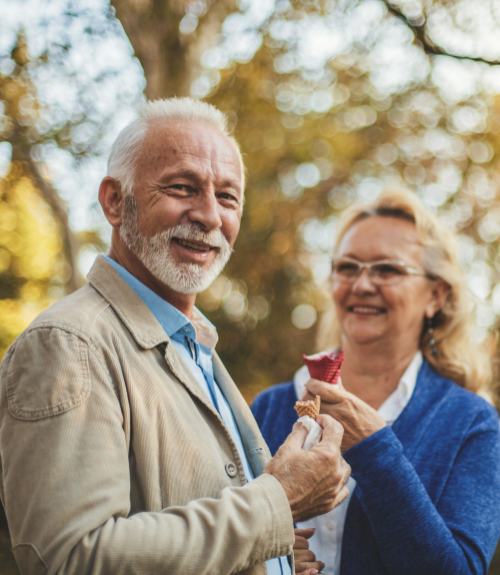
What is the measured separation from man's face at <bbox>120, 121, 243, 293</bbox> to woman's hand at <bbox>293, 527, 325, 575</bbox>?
1.18 meters

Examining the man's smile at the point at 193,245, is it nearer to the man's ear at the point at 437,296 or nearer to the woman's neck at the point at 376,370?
the woman's neck at the point at 376,370

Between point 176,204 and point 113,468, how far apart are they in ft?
3.37

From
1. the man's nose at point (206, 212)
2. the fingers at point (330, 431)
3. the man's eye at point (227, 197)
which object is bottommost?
the fingers at point (330, 431)

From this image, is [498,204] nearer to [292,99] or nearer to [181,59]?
[292,99]

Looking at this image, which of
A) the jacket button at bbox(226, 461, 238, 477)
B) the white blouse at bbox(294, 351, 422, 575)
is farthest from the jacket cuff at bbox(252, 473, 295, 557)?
the white blouse at bbox(294, 351, 422, 575)

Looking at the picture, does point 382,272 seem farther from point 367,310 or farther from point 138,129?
point 138,129

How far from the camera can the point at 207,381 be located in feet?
6.69

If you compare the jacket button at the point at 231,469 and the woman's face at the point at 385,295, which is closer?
the jacket button at the point at 231,469

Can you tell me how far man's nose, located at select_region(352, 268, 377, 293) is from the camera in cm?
302

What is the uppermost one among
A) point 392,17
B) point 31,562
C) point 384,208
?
point 392,17

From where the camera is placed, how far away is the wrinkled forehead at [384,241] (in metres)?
3.06

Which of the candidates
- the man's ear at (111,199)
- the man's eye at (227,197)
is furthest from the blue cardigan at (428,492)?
the man's ear at (111,199)

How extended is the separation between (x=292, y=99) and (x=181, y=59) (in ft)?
11.2

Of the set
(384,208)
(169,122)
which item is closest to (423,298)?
(384,208)
